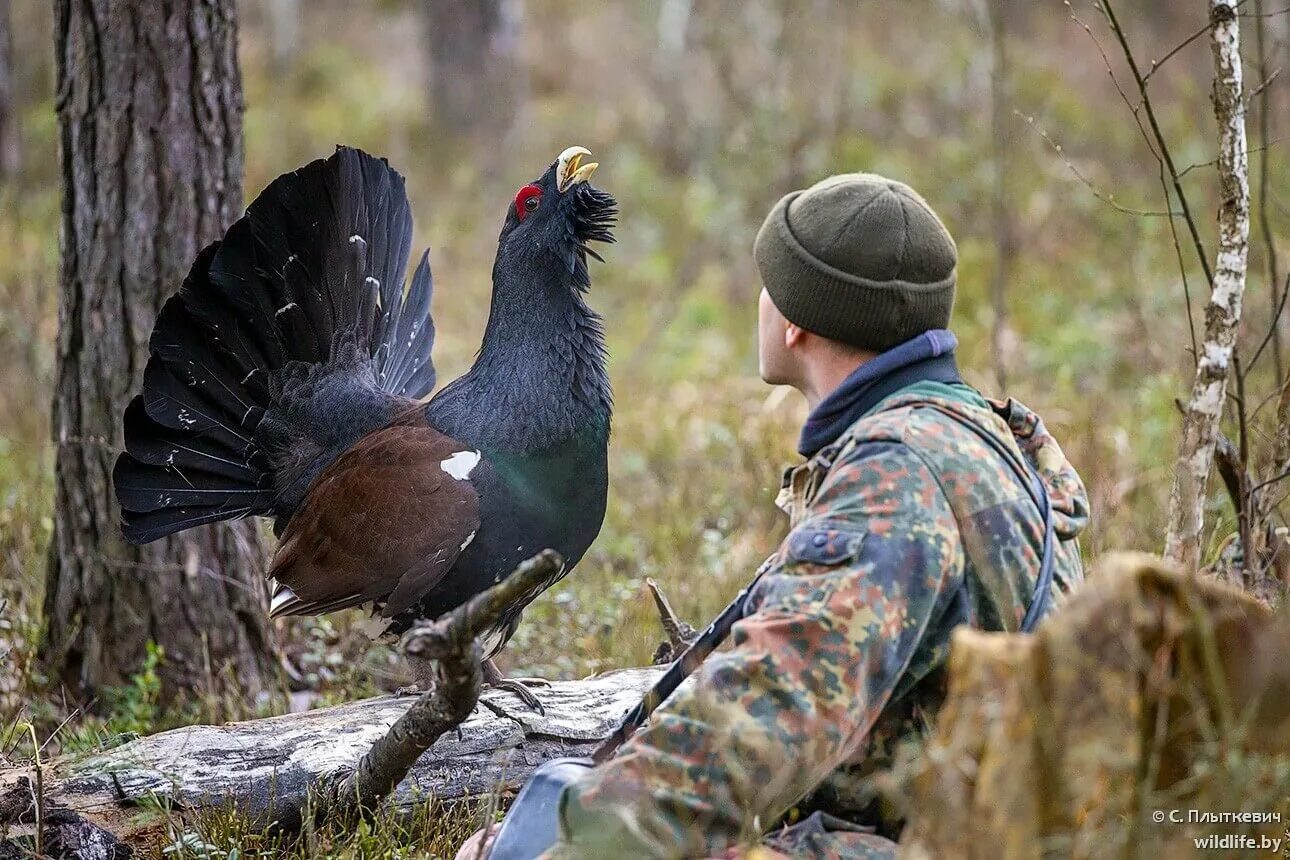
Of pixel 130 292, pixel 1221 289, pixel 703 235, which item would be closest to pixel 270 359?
pixel 130 292

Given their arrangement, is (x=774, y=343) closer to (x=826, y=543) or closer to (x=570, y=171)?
(x=826, y=543)

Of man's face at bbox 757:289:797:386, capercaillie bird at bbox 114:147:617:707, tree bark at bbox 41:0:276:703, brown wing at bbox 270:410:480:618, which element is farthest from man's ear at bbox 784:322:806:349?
tree bark at bbox 41:0:276:703

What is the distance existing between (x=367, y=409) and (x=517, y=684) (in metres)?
1.13

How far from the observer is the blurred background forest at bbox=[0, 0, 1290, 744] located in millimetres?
4824

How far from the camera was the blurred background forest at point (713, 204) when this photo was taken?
15.8ft

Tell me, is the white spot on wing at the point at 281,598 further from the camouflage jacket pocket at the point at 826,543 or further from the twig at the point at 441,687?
the camouflage jacket pocket at the point at 826,543

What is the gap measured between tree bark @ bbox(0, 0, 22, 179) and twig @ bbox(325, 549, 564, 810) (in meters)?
9.48

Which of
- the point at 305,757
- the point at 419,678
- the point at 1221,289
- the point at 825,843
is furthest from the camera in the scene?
the point at 419,678

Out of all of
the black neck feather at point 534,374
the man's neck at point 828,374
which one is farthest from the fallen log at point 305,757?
the man's neck at point 828,374

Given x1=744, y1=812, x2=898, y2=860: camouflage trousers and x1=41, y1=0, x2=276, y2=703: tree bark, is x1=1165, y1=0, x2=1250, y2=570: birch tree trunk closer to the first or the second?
x1=744, y1=812, x2=898, y2=860: camouflage trousers

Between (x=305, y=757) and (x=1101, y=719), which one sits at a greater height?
(x=1101, y=719)

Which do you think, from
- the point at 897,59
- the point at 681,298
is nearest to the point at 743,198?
the point at 681,298

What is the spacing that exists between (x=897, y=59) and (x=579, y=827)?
13093 mm

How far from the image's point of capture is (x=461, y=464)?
3.52 metres
